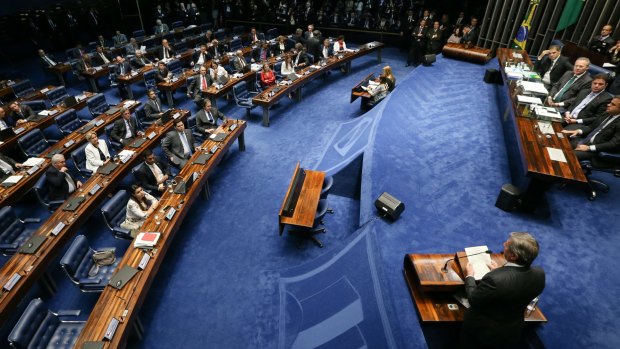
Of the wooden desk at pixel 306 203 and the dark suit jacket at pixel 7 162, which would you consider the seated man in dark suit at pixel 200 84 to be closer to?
the dark suit jacket at pixel 7 162

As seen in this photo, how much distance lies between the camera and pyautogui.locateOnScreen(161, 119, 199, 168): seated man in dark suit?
734 centimetres

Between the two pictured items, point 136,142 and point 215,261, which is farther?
point 136,142

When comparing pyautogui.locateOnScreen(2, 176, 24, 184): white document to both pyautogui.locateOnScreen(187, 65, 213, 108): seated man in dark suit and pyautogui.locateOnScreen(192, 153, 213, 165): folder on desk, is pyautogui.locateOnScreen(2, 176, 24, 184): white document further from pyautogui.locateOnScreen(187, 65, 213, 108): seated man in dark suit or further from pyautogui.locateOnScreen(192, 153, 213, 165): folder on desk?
pyautogui.locateOnScreen(187, 65, 213, 108): seated man in dark suit

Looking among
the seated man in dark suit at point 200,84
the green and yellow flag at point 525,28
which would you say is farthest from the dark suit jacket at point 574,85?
the seated man in dark suit at point 200,84

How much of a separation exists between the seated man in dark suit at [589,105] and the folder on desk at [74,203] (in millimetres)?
8234

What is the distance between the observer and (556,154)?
5.05 meters

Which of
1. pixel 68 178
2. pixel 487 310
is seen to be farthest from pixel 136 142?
pixel 487 310

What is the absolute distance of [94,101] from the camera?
Result: 8953mm

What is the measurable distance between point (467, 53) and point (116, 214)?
10.7 metres

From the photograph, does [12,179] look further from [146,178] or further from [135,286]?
[135,286]

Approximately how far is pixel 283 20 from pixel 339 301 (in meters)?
16.3

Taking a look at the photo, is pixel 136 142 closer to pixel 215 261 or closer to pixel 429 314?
pixel 215 261

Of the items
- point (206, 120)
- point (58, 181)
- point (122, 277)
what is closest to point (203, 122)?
point (206, 120)

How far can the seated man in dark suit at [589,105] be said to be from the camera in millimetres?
5656
